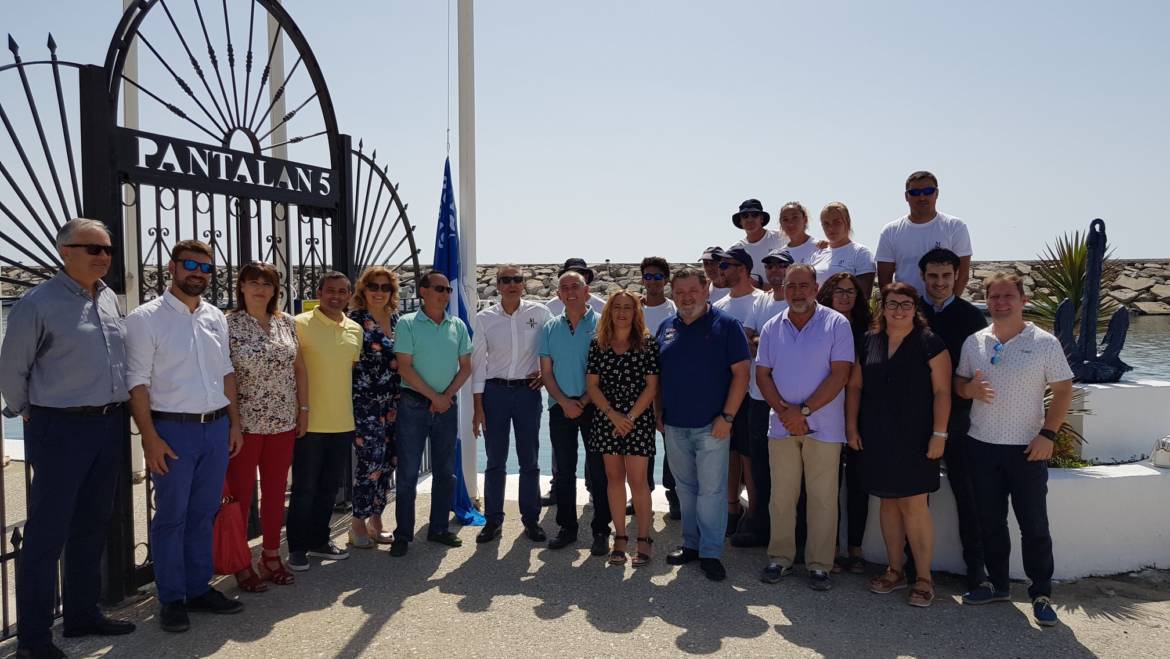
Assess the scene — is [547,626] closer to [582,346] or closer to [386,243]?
[582,346]

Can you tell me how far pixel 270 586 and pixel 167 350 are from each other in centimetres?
151

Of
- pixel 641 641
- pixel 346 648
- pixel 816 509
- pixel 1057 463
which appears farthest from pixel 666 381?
pixel 1057 463

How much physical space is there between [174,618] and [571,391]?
2.40m

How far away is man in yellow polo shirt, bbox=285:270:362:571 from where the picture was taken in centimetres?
464

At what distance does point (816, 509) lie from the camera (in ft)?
14.7

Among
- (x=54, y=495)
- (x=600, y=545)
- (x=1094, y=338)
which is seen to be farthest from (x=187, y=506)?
(x=1094, y=338)

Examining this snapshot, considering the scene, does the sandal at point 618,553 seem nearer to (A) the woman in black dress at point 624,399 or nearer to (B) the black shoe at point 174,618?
(A) the woman in black dress at point 624,399

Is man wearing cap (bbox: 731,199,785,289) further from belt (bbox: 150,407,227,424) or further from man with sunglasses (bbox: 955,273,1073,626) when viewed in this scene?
belt (bbox: 150,407,227,424)

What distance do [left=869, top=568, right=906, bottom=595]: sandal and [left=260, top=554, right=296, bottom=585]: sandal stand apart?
10.5 ft

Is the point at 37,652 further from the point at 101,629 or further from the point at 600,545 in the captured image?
the point at 600,545

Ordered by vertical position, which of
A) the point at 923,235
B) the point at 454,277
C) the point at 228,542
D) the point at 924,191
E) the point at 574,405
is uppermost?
the point at 924,191

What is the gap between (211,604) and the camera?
4.02 meters

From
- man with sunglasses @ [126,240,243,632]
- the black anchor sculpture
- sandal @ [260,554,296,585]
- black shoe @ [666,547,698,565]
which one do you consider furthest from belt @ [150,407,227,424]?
the black anchor sculpture

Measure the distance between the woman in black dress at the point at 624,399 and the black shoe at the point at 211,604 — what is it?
2069 mm
